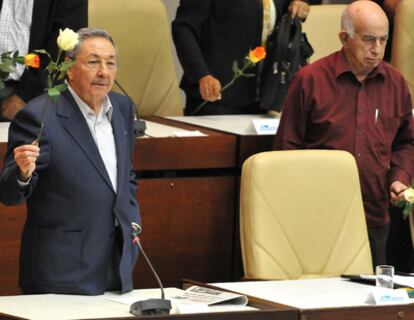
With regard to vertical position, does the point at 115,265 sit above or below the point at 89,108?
below

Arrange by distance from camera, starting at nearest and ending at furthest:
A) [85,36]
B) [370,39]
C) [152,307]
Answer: [152,307] → [85,36] → [370,39]

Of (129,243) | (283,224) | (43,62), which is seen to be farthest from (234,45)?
(129,243)

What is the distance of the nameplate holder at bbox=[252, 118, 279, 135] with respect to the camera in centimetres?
595

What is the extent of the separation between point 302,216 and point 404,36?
2.11 meters

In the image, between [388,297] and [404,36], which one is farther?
[404,36]

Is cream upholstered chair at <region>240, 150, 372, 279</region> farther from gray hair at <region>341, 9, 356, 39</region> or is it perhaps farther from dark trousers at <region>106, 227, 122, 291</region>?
dark trousers at <region>106, 227, 122, 291</region>

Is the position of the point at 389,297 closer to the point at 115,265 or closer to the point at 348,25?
the point at 115,265

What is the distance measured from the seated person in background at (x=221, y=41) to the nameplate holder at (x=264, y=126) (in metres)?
0.49

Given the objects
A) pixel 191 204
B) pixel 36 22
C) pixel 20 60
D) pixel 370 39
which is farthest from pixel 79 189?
pixel 370 39

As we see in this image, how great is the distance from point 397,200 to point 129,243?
51.5 inches

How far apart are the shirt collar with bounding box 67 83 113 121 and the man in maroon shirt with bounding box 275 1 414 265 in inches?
42.8

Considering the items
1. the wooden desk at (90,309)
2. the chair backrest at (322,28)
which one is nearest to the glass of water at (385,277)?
the wooden desk at (90,309)

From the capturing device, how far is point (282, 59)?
6.48 m

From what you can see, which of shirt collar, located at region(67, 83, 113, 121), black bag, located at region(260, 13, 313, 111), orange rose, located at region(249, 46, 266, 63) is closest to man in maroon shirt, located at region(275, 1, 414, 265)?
orange rose, located at region(249, 46, 266, 63)
